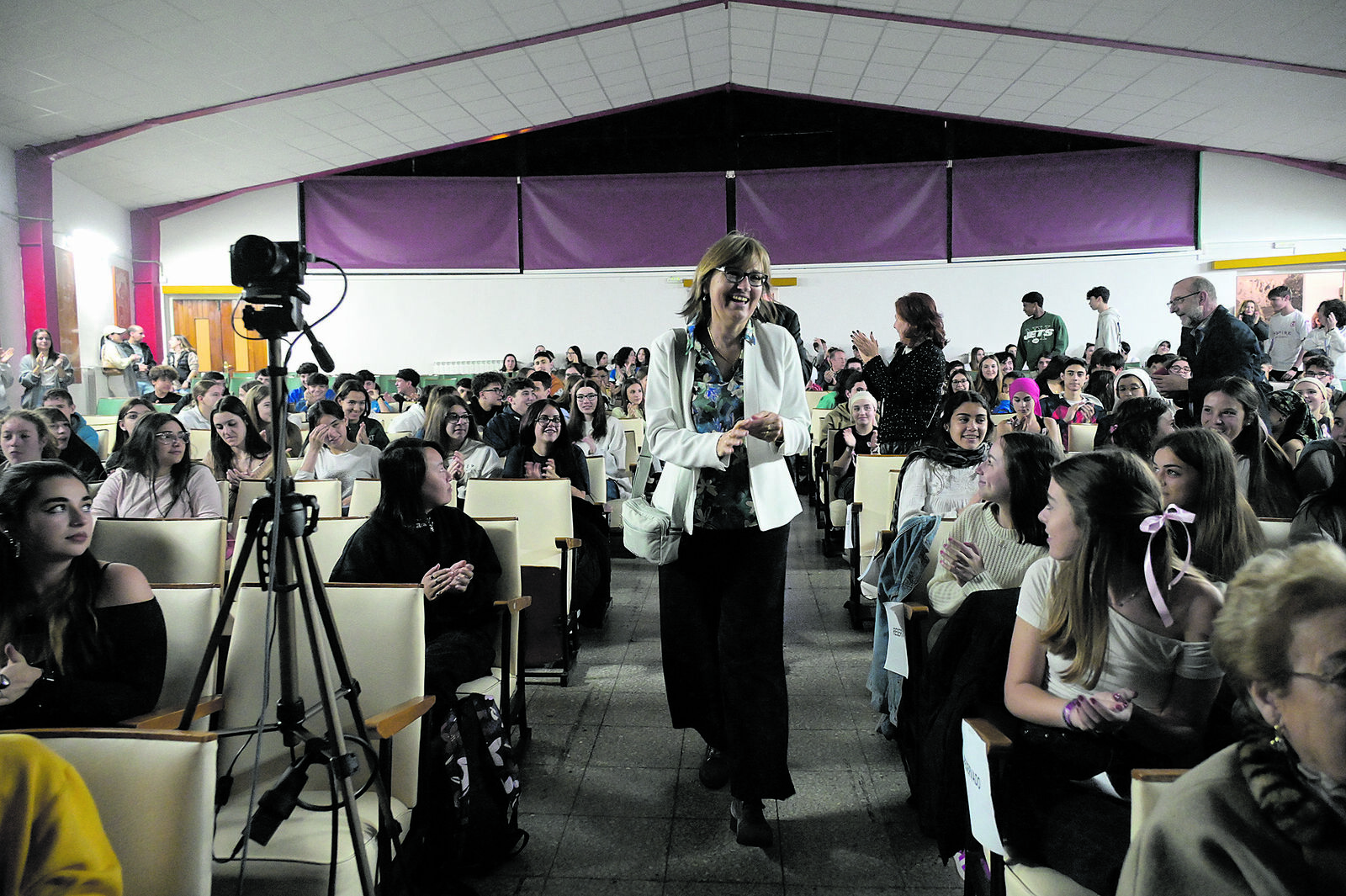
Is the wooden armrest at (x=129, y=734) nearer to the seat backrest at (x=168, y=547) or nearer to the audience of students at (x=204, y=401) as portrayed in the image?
the seat backrest at (x=168, y=547)

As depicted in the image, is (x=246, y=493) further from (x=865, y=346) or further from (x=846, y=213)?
(x=846, y=213)

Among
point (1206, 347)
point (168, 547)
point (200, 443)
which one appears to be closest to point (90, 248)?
point (200, 443)

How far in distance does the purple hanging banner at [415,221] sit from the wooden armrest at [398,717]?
34.1ft

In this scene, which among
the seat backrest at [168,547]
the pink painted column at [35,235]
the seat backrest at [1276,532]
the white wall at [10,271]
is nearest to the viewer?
the seat backrest at [1276,532]

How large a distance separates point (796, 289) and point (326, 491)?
8.74 meters

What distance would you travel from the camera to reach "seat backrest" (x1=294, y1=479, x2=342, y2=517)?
11.4 feet

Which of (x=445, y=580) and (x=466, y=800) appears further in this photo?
(x=445, y=580)

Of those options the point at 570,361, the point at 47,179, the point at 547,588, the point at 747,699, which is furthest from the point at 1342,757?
the point at 47,179

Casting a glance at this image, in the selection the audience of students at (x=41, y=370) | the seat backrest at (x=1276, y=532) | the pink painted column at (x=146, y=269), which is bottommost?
the seat backrest at (x=1276, y=532)

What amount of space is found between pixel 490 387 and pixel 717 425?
12.1 feet

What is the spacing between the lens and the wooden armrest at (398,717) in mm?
1590

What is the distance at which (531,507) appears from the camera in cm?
357

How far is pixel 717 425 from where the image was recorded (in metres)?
2.16

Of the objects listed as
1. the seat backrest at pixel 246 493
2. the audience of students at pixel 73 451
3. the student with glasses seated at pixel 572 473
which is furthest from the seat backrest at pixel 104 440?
the student with glasses seated at pixel 572 473
